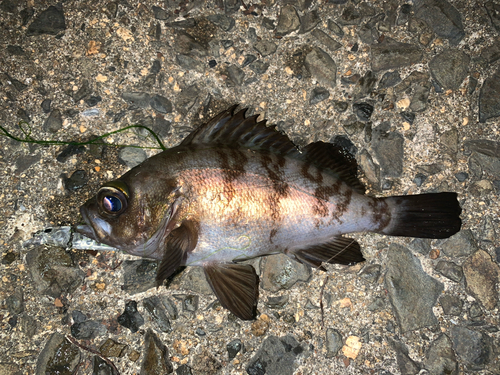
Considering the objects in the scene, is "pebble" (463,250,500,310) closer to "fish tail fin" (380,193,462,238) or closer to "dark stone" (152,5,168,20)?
"fish tail fin" (380,193,462,238)

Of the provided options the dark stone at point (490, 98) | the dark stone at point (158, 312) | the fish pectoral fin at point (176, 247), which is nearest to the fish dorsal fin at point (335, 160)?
the fish pectoral fin at point (176, 247)

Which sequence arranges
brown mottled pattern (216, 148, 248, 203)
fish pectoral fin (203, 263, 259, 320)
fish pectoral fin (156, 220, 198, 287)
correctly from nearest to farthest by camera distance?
1. fish pectoral fin (156, 220, 198, 287)
2. brown mottled pattern (216, 148, 248, 203)
3. fish pectoral fin (203, 263, 259, 320)

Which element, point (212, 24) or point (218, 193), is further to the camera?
point (212, 24)

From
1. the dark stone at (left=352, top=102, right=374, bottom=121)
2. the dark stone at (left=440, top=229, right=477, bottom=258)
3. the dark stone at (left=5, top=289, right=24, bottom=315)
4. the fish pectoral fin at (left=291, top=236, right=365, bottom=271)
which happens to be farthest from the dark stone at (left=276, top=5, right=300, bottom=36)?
the dark stone at (left=5, top=289, right=24, bottom=315)

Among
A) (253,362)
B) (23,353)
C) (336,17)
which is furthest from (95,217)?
(336,17)

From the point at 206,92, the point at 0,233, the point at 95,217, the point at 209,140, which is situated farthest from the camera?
the point at 206,92

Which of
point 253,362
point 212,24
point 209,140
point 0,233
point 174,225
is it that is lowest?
point 253,362

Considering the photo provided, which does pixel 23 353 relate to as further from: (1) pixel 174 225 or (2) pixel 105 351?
A: (1) pixel 174 225

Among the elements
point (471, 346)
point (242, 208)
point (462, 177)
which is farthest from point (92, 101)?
point (471, 346)
